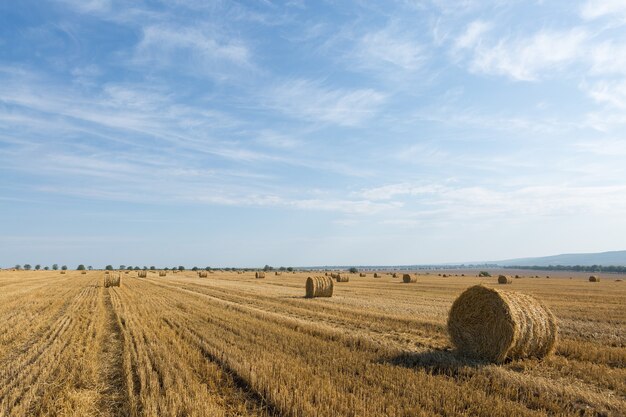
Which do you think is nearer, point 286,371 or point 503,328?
point 286,371

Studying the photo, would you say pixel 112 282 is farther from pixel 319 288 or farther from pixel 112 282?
pixel 319 288

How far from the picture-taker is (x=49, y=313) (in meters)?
15.9

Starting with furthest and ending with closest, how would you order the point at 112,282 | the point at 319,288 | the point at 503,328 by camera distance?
the point at 112,282 → the point at 319,288 → the point at 503,328

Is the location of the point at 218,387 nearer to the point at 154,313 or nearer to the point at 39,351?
the point at 39,351

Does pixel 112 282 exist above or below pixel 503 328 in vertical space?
above

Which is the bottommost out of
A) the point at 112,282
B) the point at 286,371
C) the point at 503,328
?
the point at 286,371

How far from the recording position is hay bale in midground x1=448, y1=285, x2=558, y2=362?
911 centimetres

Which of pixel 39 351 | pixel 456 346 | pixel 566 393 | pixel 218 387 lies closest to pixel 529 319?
pixel 456 346

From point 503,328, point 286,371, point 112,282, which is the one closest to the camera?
point 286,371

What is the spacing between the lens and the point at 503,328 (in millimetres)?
9227

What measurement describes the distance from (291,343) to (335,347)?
1115 millimetres

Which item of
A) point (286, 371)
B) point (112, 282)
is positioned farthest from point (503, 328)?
point (112, 282)

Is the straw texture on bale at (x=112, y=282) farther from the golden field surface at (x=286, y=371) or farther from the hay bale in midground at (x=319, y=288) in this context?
the golden field surface at (x=286, y=371)

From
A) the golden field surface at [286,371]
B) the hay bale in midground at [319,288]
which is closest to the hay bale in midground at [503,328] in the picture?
the golden field surface at [286,371]
